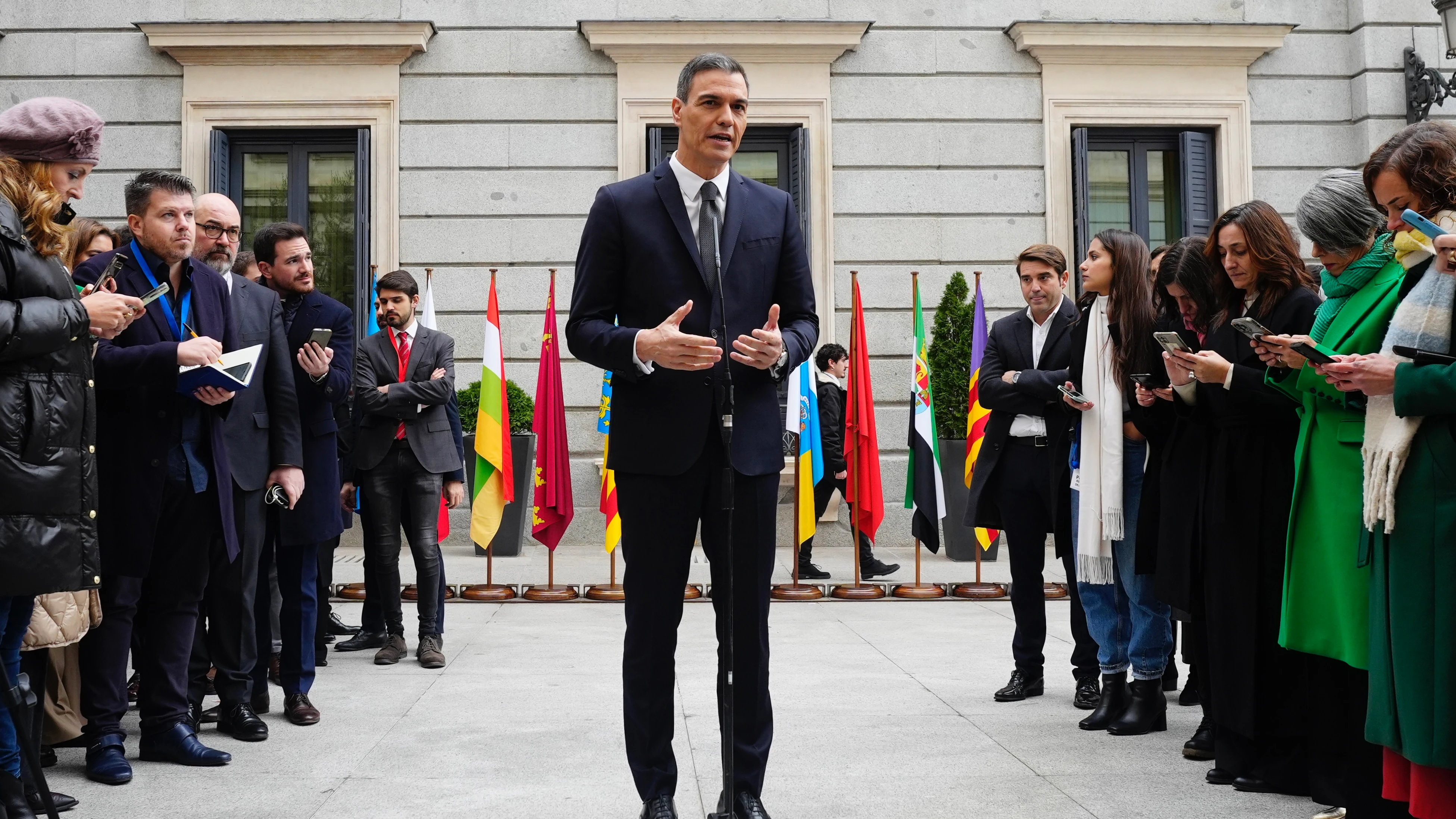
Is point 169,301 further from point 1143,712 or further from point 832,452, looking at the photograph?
point 832,452

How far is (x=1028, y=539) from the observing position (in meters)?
5.63

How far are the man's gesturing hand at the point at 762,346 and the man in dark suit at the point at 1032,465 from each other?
2591mm

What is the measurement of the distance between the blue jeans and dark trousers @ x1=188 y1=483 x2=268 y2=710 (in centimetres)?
340

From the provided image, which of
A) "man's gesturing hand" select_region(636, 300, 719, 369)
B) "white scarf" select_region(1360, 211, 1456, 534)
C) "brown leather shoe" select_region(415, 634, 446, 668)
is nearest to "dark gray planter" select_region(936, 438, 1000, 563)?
"brown leather shoe" select_region(415, 634, 446, 668)

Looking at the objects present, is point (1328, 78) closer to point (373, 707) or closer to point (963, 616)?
point (963, 616)

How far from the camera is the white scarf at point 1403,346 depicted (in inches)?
122

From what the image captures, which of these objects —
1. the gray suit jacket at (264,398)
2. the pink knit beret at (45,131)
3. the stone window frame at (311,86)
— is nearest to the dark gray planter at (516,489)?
the stone window frame at (311,86)

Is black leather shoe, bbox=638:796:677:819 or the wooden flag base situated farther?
the wooden flag base

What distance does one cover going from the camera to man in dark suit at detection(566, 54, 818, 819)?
3.39m

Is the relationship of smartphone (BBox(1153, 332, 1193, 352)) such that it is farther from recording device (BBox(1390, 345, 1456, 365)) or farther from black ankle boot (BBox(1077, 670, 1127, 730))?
black ankle boot (BBox(1077, 670, 1127, 730))

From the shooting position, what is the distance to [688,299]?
3434mm

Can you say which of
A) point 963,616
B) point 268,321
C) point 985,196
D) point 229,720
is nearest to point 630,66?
point 985,196

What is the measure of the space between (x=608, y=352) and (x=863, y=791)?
1.70 m

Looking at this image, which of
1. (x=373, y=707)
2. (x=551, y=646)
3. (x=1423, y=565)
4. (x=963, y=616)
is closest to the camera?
(x=1423, y=565)
